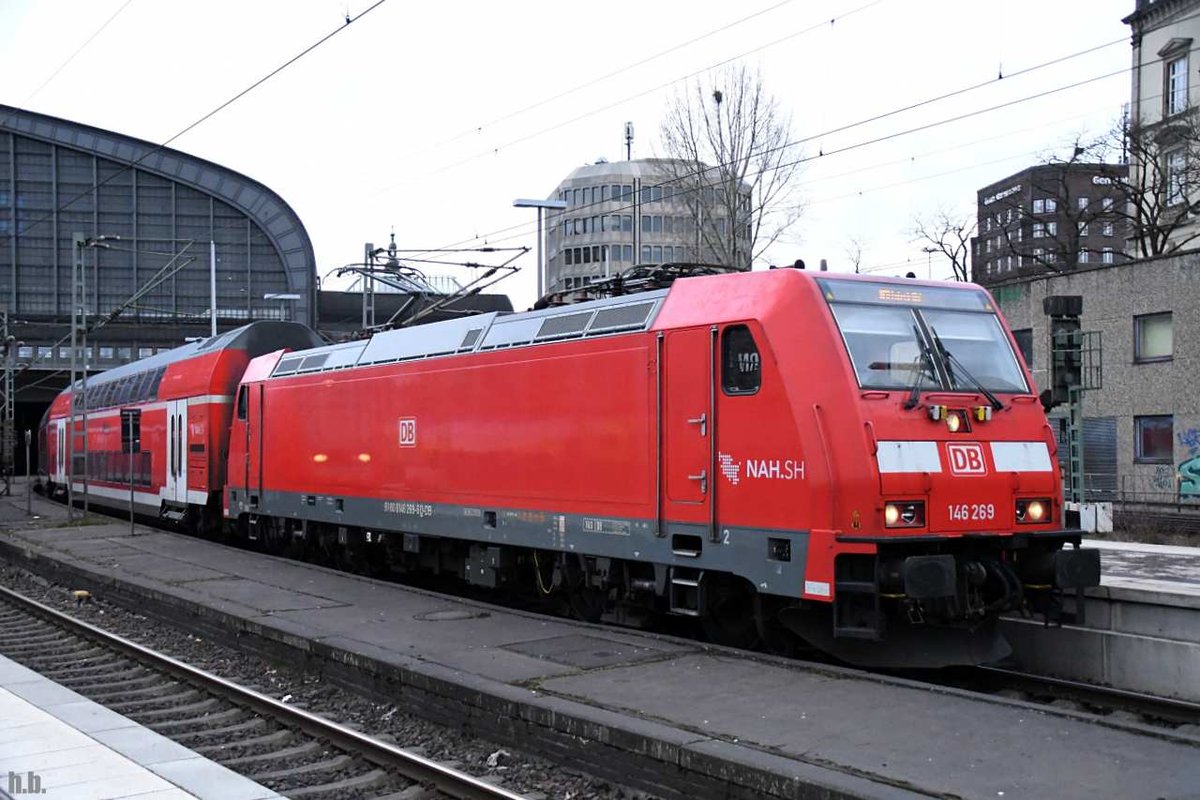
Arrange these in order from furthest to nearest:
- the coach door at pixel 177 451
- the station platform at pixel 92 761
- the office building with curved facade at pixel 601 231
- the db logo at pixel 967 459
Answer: the office building with curved facade at pixel 601 231
the coach door at pixel 177 451
the db logo at pixel 967 459
the station platform at pixel 92 761

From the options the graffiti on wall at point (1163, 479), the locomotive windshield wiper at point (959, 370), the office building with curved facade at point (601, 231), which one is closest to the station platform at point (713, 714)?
the locomotive windshield wiper at point (959, 370)

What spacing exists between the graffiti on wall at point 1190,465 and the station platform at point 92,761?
24311 millimetres

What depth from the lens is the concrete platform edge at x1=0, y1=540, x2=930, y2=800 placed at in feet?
19.0

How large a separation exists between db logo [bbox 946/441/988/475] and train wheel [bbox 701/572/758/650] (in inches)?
77.3

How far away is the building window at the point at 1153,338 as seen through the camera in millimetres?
26734

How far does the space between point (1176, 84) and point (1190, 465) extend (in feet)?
78.9

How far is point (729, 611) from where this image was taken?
1015 cm

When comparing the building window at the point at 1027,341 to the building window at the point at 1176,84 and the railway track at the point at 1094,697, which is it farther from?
the railway track at the point at 1094,697

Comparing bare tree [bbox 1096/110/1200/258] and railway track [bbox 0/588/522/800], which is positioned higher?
bare tree [bbox 1096/110/1200/258]

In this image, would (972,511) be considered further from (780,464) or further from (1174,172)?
(1174,172)

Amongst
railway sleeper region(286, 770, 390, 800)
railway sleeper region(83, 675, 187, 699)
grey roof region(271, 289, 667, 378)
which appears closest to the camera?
railway sleeper region(286, 770, 390, 800)

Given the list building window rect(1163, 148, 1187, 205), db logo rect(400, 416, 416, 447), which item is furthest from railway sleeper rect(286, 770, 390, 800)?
building window rect(1163, 148, 1187, 205)

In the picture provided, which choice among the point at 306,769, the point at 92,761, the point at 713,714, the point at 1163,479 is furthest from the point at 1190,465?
the point at 92,761

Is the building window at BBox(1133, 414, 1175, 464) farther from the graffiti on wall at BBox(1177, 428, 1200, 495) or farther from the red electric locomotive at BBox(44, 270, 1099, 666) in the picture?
the red electric locomotive at BBox(44, 270, 1099, 666)
